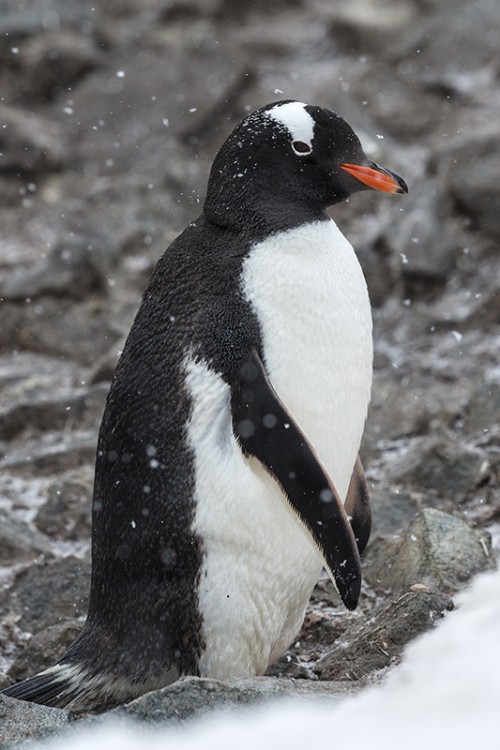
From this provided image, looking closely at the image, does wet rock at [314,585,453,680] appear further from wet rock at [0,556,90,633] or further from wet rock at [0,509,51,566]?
wet rock at [0,509,51,566]

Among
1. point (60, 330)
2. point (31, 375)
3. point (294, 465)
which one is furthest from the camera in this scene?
point (60, 330)

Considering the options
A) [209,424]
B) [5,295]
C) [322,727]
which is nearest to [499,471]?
[209,424]

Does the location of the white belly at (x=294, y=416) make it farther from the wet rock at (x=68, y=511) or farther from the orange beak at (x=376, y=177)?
the wet rock at (x=68, y=511)

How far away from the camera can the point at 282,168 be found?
3234 mm

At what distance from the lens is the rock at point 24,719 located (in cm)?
264

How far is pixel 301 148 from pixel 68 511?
7.07ft

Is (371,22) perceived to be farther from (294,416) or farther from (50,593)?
(294,416)

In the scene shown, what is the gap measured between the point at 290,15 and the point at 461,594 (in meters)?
9.14

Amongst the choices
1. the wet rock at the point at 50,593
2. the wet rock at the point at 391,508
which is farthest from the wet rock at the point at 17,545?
the wet rock at the point at 391,508

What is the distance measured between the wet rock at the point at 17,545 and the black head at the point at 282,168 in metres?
1.75

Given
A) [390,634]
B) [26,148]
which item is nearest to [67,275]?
[26,148]

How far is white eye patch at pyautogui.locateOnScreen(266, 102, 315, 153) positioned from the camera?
3219mm

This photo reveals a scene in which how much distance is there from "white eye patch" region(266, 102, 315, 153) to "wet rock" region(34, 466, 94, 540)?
206 centimetres

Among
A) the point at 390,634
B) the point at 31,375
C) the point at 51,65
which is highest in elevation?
the point at 390,634
